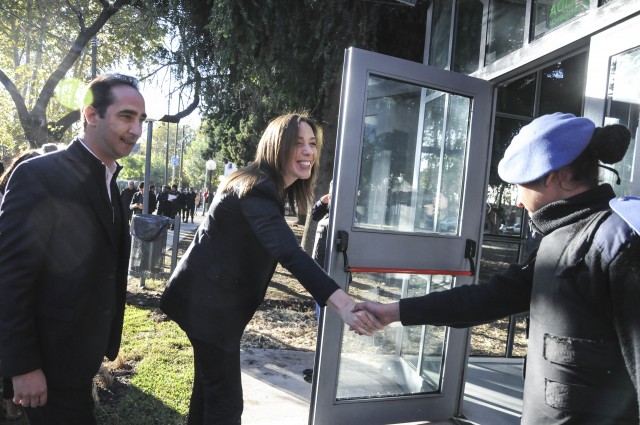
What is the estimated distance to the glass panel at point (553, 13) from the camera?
262 cm

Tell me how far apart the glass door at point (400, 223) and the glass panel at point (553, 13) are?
527 millimetres

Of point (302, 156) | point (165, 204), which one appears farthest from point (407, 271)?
point (165, 204)

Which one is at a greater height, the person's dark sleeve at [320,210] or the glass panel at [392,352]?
the person's dark sleeve at [320,210]

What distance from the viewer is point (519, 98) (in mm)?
5121

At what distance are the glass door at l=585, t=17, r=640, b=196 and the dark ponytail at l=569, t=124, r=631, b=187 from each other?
815mm

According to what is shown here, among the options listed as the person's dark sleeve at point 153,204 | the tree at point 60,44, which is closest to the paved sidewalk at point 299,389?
the tree at point 60,44

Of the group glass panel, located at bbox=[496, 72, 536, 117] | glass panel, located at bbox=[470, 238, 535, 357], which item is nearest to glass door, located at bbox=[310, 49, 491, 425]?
glass panel, located at bbox=[470, 238, 535, 357]

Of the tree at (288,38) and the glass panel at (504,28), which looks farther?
the tree at (288,38)

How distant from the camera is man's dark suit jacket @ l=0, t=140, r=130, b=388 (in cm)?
166

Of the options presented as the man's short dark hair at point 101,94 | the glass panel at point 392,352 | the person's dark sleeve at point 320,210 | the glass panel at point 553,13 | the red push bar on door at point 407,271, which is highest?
the glass panel at point 553,13

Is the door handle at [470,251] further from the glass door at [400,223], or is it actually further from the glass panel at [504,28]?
the glass panel at [504,28]

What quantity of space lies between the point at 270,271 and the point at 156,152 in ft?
237

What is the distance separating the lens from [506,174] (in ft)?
5.15

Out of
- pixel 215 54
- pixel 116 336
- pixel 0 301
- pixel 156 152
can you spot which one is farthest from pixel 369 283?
pixel 156 152
